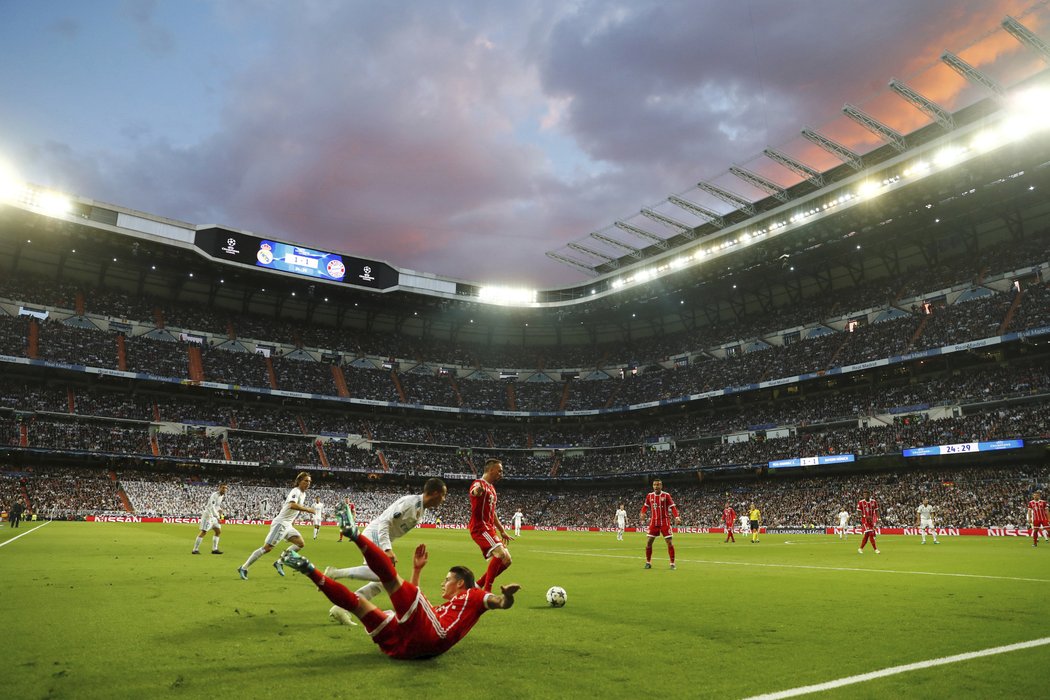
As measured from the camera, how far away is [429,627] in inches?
230

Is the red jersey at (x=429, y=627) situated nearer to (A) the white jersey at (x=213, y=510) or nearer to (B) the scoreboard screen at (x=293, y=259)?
(A) the white jersey at (x=213, y=510)

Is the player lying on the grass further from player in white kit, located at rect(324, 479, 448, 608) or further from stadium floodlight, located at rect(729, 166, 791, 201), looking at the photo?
stadium floodlight, located at rect(729, 166, 791, 201)

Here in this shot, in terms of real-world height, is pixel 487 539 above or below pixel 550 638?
above

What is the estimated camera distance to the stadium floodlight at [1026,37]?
107 ft

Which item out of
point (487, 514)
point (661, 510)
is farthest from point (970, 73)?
point (487, 514)

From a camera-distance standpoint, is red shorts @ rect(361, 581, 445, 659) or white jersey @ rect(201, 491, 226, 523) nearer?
red shorts @ rect(361, 581, 445, 659)

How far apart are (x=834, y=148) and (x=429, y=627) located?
46.1 metres

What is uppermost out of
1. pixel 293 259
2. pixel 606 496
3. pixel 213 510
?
pixel 293 259

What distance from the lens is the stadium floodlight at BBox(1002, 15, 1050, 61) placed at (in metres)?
32.7

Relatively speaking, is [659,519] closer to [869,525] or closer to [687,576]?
[687,576]

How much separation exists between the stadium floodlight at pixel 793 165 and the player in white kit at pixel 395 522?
42.7m

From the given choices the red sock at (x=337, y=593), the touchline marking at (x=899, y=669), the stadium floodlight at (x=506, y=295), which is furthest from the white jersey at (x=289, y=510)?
the stadium floodlight at (x=506, y=295)

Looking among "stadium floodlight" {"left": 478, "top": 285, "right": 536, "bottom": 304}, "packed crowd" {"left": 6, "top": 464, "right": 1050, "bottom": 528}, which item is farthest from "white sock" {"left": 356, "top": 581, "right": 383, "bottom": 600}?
"stadium floodlight" {"left": 478, "top": 285, "right": 536, "bottom": 304}

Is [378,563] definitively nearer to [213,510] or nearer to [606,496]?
[213,510]
